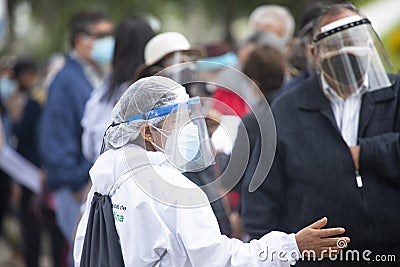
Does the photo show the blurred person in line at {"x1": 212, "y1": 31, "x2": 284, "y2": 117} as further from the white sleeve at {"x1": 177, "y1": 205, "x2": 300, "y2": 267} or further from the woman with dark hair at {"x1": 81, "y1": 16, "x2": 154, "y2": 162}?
the white sleeve at {"x1": 177, "y1": 205, "x2": 300, "y2": 267}

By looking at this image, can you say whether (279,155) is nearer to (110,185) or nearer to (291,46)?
(110,185)

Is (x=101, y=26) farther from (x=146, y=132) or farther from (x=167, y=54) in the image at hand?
(x=146, y=132)

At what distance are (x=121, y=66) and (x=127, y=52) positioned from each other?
10 cm

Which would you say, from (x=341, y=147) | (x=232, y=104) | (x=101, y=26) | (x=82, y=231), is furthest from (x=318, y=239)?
(x=101, y=26)

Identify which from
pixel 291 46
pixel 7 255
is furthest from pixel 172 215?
pixel 7 255

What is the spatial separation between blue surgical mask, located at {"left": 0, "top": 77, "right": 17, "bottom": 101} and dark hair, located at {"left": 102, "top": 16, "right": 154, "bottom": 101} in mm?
4878

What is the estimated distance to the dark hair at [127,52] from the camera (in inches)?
224

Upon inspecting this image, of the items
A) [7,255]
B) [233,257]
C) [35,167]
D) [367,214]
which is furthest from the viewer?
[7,255]

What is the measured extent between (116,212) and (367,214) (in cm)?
124

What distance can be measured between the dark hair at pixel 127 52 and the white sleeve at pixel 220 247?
2348 millimetres

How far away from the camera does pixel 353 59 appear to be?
14.3 feet

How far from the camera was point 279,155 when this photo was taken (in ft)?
14.4

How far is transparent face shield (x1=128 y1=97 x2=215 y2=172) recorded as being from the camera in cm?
358

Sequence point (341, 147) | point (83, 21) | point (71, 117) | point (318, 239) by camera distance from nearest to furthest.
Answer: point (318, 239) < point (341, 147) < point (71, 117) < point (83, 21)
